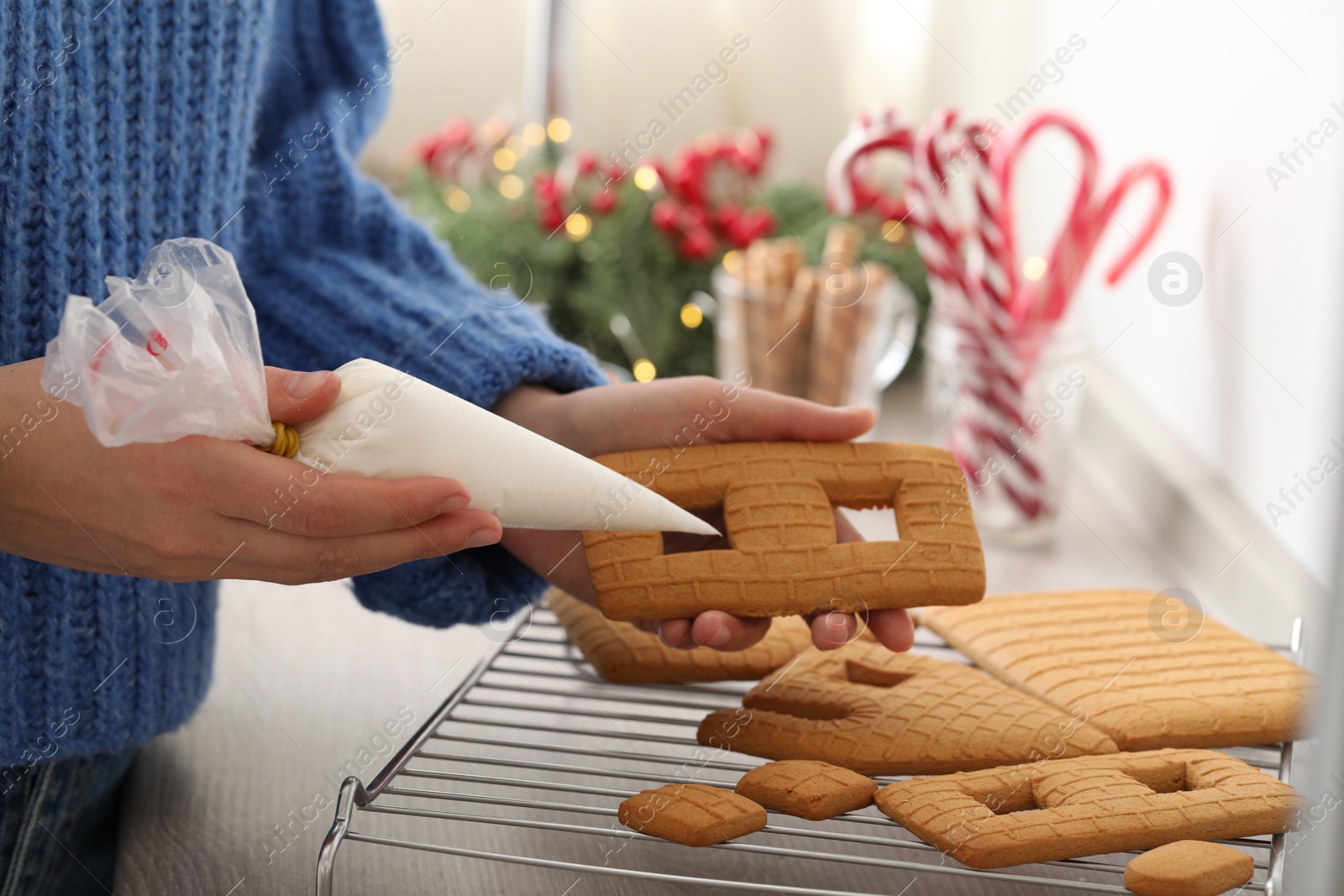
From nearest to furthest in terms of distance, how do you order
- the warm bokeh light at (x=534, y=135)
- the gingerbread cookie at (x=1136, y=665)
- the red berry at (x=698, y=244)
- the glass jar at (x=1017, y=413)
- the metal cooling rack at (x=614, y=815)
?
the metal cooling rack at (x=614, y=815)
the gingerbread cookie at (x=1136, y=665)
the glass jar at (x=1017, y=413)
the red berry at (x=698, y=244)
the warm bokeh light at (x=534, y=135)

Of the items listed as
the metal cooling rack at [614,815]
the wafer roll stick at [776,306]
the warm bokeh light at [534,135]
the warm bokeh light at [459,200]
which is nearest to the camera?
the metal cooling rack at [614,815]

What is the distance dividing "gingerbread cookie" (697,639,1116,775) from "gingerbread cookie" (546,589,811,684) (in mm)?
32

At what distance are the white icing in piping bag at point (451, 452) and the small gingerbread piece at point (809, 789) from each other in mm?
145

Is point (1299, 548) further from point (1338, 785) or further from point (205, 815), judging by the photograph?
point (205, 815)

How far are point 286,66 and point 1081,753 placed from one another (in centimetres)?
64

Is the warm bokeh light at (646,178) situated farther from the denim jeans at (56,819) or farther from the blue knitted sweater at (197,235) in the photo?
the denim jeans at (56,819)

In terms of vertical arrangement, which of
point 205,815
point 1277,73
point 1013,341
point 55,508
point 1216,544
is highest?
point 1277,73

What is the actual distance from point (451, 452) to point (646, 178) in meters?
0.95

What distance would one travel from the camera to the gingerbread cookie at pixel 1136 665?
600 millimetres

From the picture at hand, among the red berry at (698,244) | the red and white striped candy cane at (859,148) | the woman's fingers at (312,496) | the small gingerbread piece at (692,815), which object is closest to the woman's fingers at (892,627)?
the small gingerbread piece at (692,815)

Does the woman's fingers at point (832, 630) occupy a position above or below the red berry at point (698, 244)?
below

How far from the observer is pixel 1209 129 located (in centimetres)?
96

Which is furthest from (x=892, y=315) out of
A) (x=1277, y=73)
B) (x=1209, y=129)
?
(x=1277, y=73)

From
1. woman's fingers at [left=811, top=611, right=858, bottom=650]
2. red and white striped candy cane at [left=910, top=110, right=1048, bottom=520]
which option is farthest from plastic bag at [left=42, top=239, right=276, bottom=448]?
red and white striped candy cane at [left=910, top=110, right=1048, bottom=520]
